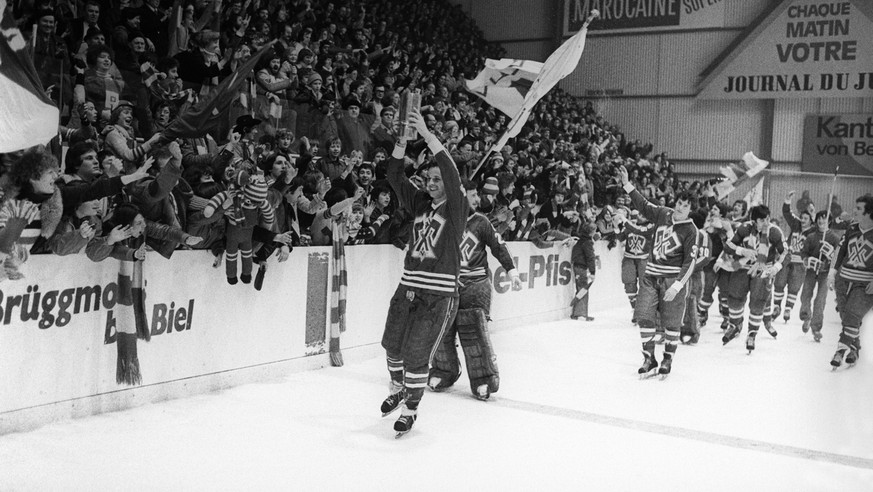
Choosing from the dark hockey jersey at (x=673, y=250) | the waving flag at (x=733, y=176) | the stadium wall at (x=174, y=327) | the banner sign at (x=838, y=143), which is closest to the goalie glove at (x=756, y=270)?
the waving flag at (x=733, y=176)

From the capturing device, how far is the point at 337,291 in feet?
32.4

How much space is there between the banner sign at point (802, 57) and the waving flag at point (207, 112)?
901 inches

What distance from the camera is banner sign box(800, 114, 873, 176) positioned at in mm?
26453

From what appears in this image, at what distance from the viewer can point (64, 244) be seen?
21.6 ft

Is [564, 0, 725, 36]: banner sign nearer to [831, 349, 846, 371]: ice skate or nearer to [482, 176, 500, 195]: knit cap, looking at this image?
[831, 349, 846, 371]: ice skate

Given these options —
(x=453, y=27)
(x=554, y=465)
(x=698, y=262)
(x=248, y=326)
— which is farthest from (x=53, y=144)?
(x=453, y=27)

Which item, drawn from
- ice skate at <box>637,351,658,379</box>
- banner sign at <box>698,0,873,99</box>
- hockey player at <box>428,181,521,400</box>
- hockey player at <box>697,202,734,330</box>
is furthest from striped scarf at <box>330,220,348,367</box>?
banner sign at <box>698,0,873,99</box>

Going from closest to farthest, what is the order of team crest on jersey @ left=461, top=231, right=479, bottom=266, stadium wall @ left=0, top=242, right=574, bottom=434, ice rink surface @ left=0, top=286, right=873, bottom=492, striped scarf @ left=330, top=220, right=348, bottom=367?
ice rink surface @ left=0, top=286, right=873, bottom=492 → stadium wall @ left=0, top=242, right=574, bottom=434 → team crest on jersey @ left=461, top=231, right=479, bottom=266 → striped scarf @ left=330, top=220, right=348, bottom=367

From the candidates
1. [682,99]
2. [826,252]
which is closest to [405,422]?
[826,252]

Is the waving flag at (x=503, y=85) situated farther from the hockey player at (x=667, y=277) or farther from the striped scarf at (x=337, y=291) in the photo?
the striped scarf at (x=337, y=291)

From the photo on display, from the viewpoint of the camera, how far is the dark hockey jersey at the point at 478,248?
895cm

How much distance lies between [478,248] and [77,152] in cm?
411

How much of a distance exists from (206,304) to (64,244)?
5.84 ft

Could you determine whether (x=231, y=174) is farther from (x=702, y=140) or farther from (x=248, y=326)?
(x=702, y=140)
